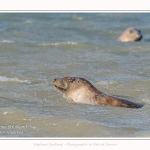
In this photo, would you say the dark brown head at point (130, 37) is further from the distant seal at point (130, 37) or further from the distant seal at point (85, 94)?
the distant seal at point (85, 94)

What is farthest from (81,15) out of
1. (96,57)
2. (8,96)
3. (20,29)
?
(8,96)

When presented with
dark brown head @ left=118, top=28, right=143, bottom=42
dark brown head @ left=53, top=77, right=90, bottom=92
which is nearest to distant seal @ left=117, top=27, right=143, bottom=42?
dark brown head @ left=118, top=28, right=143, bottom=42

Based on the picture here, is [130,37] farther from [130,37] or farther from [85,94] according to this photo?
[85,94]

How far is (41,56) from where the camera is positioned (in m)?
15.1

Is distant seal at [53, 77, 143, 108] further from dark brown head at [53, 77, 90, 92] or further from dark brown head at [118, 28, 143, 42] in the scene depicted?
dark brown head at [118, 28, 143, 42]

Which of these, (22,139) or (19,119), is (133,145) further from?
(19,119)

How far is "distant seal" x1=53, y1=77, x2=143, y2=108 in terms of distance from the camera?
32.4 feet

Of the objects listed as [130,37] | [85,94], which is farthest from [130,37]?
[85,94]

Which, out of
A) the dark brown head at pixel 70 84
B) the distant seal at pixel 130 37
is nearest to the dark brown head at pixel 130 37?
the distant seal at pixel 130 37

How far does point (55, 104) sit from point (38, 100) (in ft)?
1.31

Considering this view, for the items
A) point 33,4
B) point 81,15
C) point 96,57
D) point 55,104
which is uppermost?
point 33,4

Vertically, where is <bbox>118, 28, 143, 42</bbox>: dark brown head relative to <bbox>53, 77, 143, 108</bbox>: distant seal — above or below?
below

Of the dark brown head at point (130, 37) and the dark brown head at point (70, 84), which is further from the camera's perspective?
the dark brown head at point (130, 37)

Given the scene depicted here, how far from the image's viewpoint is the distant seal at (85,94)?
32.4 ft
